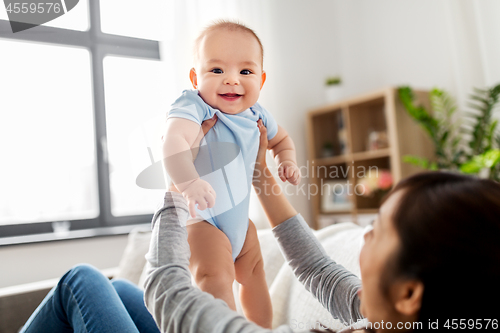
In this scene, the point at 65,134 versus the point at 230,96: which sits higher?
the point at 65,134

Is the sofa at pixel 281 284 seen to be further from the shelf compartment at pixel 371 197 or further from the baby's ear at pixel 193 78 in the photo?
the shelf compartment at pixel 371 197

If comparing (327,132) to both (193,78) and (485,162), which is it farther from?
(193,78)

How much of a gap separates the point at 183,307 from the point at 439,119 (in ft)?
8.38

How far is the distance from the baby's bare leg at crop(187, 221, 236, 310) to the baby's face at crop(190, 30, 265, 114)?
165 millimetres

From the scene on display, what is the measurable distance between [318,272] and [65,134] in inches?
85.4

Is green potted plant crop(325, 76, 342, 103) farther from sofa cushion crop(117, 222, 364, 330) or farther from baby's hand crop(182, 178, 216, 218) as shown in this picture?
baby's hand crop(182, 178, 216, 218)

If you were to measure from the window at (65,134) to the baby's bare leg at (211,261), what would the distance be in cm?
150

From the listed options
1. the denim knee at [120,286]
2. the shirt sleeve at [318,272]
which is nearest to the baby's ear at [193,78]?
the shirt sleeve at [318,272]

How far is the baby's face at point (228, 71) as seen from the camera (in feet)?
1.67

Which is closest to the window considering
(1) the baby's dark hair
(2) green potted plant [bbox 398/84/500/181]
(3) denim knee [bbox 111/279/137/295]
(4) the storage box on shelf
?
(3) denim knee [bbox 111/279/137/295]

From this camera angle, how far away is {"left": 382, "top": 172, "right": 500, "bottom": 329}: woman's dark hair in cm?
39

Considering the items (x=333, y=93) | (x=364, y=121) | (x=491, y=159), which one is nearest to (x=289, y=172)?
(x=491, y=159)

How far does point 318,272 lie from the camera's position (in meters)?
0.64

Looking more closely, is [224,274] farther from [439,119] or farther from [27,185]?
[439,119]
